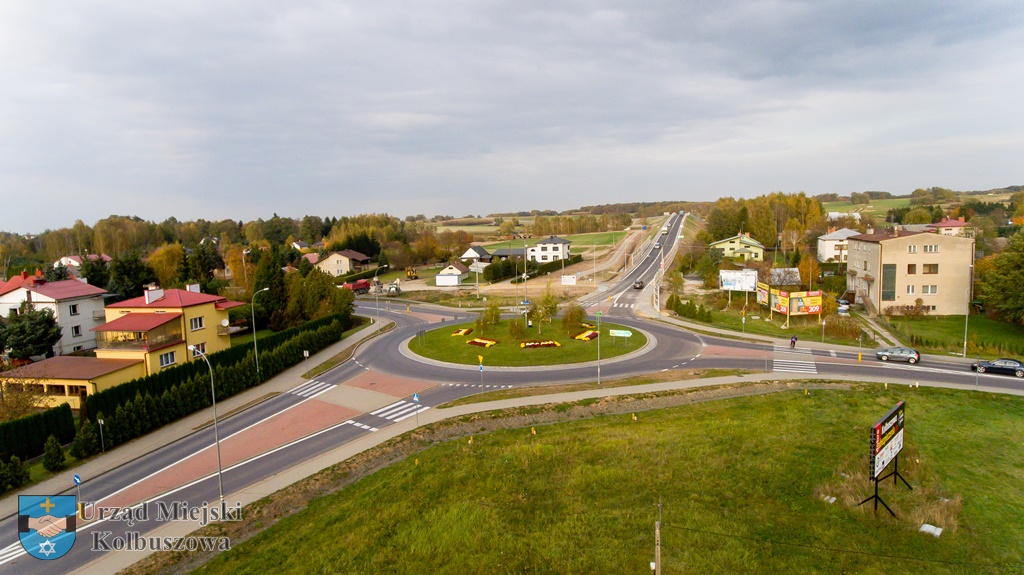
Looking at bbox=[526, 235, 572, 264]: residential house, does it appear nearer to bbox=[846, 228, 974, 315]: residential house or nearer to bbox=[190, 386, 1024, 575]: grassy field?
bbox=[846, 228, 974, 315]: residential house

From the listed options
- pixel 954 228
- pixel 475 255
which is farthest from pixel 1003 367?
pixel 475 255

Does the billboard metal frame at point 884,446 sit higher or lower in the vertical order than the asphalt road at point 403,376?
higher

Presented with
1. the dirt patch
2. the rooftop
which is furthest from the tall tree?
the dirt patch

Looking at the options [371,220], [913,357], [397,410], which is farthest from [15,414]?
[371,220]

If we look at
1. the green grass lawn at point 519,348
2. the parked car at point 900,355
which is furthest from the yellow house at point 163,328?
the parked car at point 900,355

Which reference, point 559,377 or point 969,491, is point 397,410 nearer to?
point 559,377

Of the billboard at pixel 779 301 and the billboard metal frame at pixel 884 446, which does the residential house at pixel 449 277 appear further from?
the billboard metal frame at pixel 884 446
